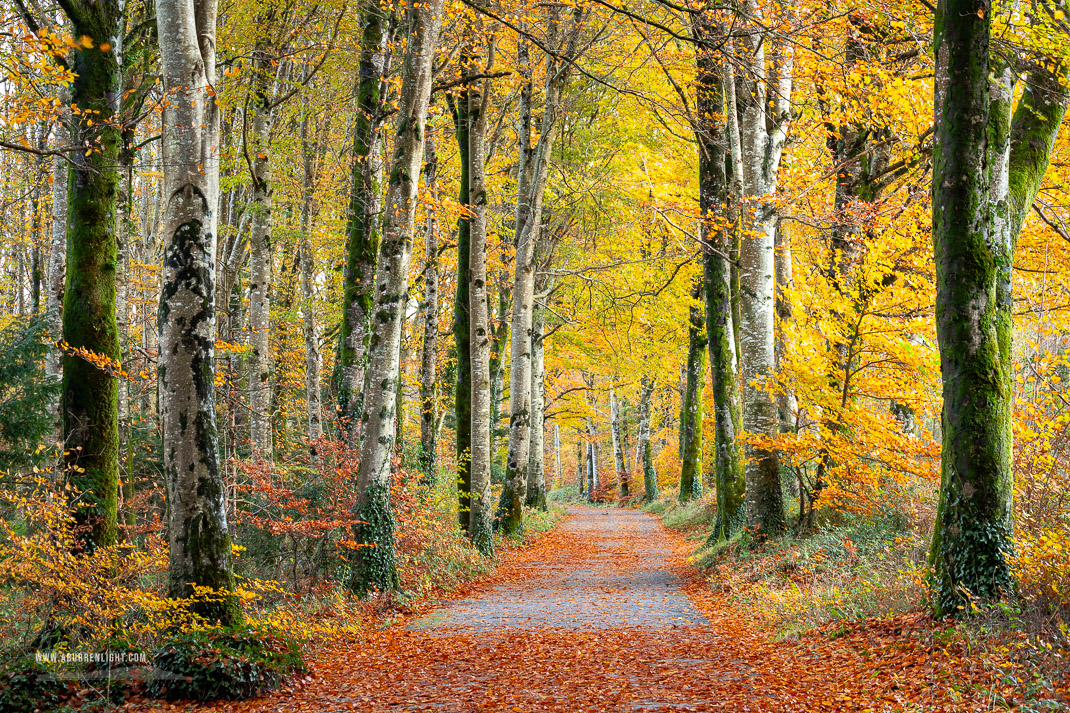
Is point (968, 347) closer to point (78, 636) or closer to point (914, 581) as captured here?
point (914, 581)

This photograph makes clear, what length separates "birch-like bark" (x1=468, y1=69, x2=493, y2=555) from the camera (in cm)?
1345

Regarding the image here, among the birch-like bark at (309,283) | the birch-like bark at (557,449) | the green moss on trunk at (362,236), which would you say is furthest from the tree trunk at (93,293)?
the birch-like bark at (557,449)

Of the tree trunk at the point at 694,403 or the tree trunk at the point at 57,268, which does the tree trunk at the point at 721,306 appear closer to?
the tree trunk at the point at 694,403

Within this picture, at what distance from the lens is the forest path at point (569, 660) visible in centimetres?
555

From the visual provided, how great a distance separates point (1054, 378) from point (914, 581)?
98.9 inches

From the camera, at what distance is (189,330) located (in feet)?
20.6

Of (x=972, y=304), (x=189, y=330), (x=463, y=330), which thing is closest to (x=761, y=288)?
(x=972, y=304)

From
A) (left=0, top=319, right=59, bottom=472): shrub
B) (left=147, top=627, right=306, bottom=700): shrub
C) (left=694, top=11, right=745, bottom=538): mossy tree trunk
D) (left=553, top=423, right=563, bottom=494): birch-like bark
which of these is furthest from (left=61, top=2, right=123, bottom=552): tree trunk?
(left=553, top=423, right=563, bottom=494): birch-like bark

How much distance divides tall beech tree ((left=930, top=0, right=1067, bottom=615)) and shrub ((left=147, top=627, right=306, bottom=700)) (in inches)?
231

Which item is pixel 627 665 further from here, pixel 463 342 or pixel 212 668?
pixel 463 342

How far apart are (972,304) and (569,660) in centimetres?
501

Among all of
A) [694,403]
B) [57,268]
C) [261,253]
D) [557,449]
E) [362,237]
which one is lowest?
[557,449]

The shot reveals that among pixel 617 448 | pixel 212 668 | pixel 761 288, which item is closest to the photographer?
pixel 212 668

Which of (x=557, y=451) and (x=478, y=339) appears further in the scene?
(x=557, y=451)
